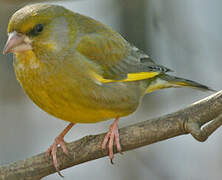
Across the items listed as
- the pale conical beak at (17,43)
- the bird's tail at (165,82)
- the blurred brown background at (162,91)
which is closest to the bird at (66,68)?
the pale conical beak at (17,43)

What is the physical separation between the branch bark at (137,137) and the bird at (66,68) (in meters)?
0.08

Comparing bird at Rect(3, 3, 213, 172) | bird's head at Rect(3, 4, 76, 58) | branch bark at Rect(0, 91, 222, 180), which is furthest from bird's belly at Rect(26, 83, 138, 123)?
bird's head at Rect(3, 4, 76, 58)

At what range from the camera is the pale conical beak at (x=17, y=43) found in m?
4.44

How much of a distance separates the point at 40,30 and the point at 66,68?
414mm

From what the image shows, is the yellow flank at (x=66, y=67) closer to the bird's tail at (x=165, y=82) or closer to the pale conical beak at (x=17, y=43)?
the pale conical beak at (x=17, y=43)

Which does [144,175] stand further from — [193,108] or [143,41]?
[193,108]

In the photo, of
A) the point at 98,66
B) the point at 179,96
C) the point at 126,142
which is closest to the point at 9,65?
the point at 179,96

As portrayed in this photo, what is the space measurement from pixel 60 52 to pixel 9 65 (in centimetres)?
370

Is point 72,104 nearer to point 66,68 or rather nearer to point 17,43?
point 66,68

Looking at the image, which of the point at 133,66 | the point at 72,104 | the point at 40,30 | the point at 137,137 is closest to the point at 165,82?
the point at 133,66

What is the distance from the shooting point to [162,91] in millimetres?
7867

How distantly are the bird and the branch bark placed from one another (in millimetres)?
75

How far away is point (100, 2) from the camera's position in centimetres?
843

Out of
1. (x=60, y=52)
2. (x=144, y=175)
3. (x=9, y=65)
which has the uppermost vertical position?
(x=60, y=52)
